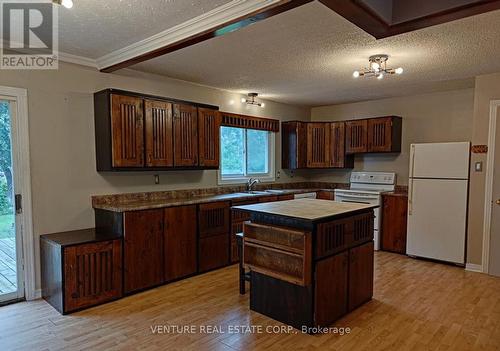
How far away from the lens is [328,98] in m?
5.86

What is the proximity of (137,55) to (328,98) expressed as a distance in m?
3.70

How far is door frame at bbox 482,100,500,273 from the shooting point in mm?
4020

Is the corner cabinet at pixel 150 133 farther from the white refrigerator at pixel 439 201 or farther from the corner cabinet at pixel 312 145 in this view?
the white refrigerator at pixel 439 201

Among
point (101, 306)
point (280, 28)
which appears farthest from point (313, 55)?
point (101, 306)

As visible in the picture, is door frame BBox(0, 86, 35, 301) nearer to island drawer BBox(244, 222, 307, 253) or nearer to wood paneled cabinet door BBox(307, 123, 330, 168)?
island drawer BBox(244, 222, 307, 253)

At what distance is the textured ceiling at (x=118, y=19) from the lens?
2.32m

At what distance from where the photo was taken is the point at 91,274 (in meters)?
3.12

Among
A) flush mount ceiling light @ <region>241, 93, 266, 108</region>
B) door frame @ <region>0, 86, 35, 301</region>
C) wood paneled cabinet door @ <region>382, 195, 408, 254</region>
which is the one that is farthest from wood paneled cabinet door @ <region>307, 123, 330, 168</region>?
door frame @ <region>0, 86, 35, 301</region>

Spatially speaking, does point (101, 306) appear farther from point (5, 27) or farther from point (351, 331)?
point (5, 27)

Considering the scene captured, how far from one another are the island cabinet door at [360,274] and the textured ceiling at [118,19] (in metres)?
2.46

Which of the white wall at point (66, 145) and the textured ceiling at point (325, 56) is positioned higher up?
the textured ceiling at point (325, 56)

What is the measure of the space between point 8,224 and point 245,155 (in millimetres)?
3438

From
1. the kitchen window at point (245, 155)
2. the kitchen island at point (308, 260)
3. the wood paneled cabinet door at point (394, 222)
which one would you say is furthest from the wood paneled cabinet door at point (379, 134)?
the kitchen island at point (308, 260)

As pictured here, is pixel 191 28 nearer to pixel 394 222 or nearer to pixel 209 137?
pixel 209 137
